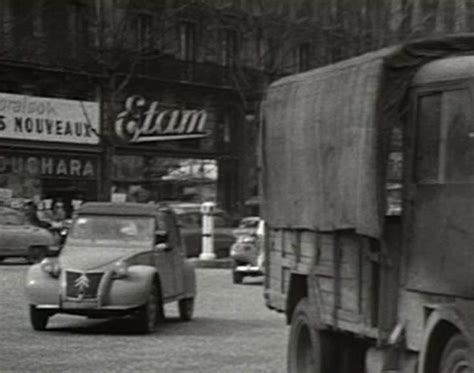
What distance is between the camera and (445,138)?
9.09 metres

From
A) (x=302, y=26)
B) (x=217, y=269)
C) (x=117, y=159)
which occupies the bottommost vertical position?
(x=217, y=269)

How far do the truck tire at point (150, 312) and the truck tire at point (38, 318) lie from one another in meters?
1.27

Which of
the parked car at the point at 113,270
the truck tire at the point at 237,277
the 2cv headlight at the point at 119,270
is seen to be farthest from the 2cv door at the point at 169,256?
the truck tire at the point at 237,277

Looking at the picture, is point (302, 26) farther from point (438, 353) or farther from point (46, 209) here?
point (438, 353)

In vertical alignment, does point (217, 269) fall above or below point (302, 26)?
below

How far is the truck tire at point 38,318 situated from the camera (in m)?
18.9

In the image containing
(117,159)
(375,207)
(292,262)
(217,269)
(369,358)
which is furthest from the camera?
(117,159)

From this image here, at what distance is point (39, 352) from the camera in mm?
16109

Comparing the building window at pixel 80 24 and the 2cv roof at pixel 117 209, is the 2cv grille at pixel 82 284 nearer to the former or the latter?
the 2cv roof at pixel 117 209

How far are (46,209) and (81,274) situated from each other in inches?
1086

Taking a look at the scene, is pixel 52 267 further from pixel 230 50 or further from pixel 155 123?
pixel 230 50

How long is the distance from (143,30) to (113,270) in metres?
33.1

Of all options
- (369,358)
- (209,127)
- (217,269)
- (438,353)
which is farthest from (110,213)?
(209,127)

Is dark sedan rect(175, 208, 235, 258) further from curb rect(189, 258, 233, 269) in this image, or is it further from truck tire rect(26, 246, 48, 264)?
truck tire rect(26, 246, 48, 264)
